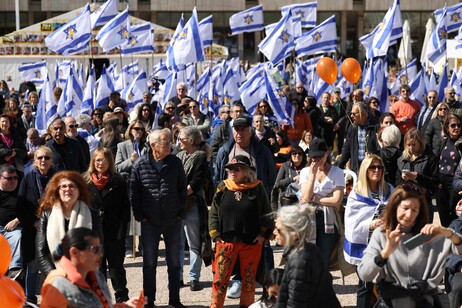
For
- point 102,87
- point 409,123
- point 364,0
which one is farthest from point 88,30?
point 364,0

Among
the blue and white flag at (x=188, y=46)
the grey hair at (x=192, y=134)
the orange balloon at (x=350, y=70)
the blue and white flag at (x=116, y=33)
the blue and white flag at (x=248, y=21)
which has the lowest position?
the grey hair at (x=192, y=134)

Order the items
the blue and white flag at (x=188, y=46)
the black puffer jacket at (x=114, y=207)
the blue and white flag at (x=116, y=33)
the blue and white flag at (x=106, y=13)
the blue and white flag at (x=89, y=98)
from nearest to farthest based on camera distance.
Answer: the black puffer jacket at (x=114, y=207)
the blue and white flag at (x=188, y=46)
the blue and white flag at (x=89, y=98)
the blue and white flag at (x=116, y=33)
the blue and white flag at (x=106, y=13)

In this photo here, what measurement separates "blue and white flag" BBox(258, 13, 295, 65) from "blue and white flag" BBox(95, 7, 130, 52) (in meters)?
2.69

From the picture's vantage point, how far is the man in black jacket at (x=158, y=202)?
8109 millimetres

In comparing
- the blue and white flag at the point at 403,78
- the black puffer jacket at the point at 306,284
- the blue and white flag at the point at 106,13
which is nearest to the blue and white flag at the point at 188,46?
the blue and white flag at the point at 106,13

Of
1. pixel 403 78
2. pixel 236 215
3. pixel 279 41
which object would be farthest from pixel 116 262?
pixel 403 78

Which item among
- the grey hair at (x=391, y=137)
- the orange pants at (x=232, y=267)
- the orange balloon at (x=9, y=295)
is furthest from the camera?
the grey hair at (x=391, y=137)

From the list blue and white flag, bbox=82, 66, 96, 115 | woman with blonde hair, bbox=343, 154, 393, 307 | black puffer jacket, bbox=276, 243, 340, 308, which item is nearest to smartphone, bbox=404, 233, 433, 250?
black puffer jacket, bbox=276, 243, 340, 308

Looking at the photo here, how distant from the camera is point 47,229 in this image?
6.78 metres

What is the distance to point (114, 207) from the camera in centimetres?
807

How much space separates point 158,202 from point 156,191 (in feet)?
0.31

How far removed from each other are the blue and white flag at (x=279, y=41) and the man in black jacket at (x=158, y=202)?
11204 mm

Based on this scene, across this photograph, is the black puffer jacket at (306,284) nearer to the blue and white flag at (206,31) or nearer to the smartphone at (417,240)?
the smartphone at (417,240)

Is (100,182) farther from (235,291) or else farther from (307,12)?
(307,12)
